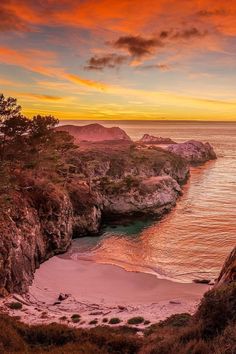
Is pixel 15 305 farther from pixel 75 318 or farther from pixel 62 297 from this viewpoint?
pixel 62 297

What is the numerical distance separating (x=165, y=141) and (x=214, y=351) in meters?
151

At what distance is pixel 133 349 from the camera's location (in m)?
16.5

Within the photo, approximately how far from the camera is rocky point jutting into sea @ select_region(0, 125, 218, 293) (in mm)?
32969

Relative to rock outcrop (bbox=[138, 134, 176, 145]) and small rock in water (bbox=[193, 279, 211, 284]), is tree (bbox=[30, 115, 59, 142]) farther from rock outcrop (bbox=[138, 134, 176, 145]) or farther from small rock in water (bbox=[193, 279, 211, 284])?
rock outcrop (bbox=[138, 134, 176, 145])

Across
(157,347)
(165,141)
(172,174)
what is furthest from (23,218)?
(165,141)

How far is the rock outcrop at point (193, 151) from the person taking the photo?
12345 cm

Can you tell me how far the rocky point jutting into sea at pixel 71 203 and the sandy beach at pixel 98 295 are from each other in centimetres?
202

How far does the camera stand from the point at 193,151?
127 metres

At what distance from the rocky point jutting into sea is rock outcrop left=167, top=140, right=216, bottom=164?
37.3m

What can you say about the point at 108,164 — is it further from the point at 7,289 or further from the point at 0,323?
the point at 0,323

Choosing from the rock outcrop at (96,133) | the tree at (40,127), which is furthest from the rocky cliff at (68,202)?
the rock outcrop at (96,133)

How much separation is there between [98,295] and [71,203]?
1958cm

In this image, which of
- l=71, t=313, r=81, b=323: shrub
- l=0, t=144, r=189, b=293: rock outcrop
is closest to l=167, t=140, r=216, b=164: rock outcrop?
l=0, t=144, r=189, b=293: rock outcrop

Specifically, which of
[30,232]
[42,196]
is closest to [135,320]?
[30,232]
